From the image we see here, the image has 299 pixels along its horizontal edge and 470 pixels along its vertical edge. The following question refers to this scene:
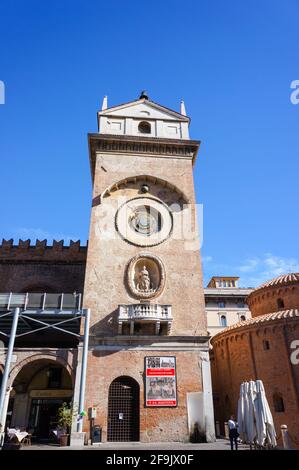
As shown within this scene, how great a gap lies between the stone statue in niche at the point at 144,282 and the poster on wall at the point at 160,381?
4261 millimetres

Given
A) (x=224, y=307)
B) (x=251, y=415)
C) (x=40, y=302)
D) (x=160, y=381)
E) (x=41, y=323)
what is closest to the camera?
(x=251, y=415)

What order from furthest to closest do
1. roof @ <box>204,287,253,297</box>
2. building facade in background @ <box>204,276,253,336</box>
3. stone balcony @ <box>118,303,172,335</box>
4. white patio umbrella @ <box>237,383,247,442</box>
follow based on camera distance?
roof @ <box>204,287,253,297</box>, building facade in background @ <box>204,276,253,336</box>, stone balcony @ <box>118,303,172,335</box>, white patio umbrella @ <box>237,383,247,442</box>

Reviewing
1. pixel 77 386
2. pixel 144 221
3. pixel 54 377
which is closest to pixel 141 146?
pixel 144 221

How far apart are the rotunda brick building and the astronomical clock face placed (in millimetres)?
10160

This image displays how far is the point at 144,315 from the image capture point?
1966cm

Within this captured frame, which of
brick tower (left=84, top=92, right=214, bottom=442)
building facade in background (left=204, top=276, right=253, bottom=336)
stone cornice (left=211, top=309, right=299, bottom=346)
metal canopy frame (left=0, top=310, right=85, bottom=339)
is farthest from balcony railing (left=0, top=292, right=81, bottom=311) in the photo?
building facade in background (left=204, top=276, right=253, bottom=336)

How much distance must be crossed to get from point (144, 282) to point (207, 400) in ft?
25.4

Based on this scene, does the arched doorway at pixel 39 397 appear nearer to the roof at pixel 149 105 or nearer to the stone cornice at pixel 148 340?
the stone cornice at pixel 148 340

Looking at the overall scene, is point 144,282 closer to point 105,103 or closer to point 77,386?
point 77,386

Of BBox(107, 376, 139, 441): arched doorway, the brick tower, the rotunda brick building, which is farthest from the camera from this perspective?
the rotunda brick building

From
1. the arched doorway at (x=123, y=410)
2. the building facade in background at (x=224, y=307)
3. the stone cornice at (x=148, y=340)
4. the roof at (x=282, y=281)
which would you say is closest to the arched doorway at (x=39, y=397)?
the stone cornice at (x=148, y=340)

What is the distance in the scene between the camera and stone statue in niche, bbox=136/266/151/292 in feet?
71.2

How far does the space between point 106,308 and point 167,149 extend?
45.6 ft

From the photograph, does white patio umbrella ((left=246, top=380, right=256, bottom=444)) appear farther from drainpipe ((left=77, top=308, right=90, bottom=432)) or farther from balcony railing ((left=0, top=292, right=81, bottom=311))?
balcony railing ((left=0, top=292, right=81, bottom=311))
